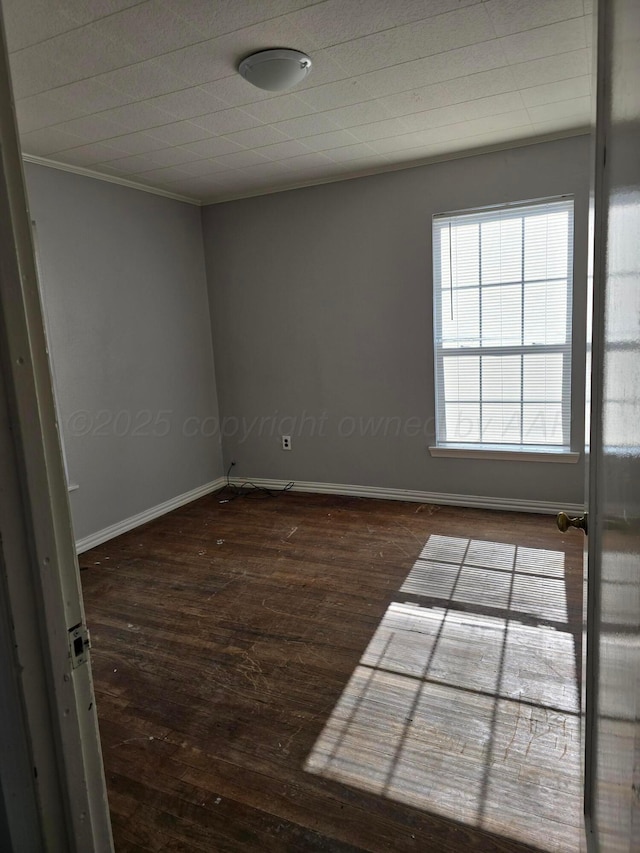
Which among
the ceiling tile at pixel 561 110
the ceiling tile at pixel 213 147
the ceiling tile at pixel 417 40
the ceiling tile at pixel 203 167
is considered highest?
the ceiling tile at pixel 203 167

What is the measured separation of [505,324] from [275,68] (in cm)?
227

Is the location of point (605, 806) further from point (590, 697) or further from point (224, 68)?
point (224, 68)

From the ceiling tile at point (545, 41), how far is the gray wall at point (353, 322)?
1227mm

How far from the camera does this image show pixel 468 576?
2975 mm

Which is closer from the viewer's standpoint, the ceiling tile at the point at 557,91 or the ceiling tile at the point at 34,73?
the ceiling tile at the point at 34,73

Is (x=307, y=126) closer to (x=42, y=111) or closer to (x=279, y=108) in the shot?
(x=279, y=108)

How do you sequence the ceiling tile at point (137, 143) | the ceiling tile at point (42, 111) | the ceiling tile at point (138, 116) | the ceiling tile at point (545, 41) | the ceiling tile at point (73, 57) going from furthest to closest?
the ceiling tile at point (137, 143), the ceiling tile at point (138, 116), the ceiling tile at point (42, 111), the ceiling tile at point (545, 41), the ceiling tile at point (73, 57)

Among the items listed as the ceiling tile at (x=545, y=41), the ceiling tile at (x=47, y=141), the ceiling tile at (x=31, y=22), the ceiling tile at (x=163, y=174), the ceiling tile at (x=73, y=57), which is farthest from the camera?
the ceiling tile at (x=163, y=174)

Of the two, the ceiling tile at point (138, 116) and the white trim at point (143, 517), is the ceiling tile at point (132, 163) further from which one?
the white trim at point (143, 517)

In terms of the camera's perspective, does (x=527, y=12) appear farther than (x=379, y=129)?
No

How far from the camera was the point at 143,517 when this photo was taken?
4.16 meters

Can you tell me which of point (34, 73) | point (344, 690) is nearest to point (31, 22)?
point (34, 73)

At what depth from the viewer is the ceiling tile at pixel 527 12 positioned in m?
1.99

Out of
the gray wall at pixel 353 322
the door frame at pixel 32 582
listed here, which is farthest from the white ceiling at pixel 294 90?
the door frame at pixel 32 582
